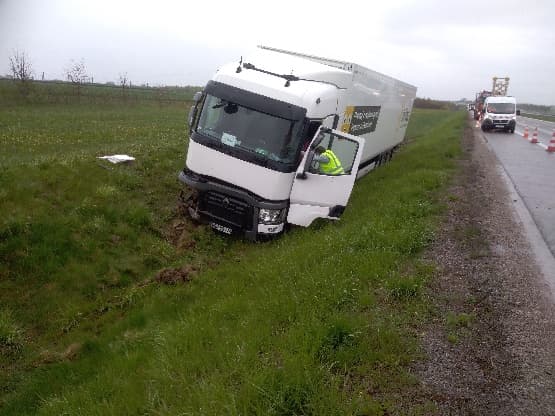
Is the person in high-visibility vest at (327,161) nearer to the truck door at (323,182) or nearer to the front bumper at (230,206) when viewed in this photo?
the truck door at (323,182)

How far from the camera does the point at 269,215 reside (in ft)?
25.6

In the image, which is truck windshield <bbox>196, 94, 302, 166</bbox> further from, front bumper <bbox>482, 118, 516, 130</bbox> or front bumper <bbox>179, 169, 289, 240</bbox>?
front bumper <bbox>482, 118, 516, 130</bbox>

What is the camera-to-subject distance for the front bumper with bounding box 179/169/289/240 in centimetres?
771

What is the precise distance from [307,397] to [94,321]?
145 inches

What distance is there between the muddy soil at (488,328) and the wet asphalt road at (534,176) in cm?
106

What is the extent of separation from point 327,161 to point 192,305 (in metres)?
3.34

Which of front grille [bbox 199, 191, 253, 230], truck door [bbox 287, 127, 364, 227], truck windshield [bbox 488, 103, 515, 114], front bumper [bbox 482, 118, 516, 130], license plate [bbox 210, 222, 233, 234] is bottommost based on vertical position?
license plate [bbox 210, 222, 233, 234]

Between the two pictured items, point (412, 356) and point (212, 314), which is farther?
point (212, 314)

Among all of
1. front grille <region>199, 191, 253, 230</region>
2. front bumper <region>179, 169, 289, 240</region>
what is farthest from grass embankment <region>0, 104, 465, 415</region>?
front grille <region>199, 191, 253, 230</region>

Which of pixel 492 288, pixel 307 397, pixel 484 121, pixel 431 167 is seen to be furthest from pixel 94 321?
pixel 484 121

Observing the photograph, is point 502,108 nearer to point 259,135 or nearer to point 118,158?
point 118,158

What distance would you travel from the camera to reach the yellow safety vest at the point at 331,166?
7797 mm

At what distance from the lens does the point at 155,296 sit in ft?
20.6

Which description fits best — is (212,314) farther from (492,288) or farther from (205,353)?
(492,288)
